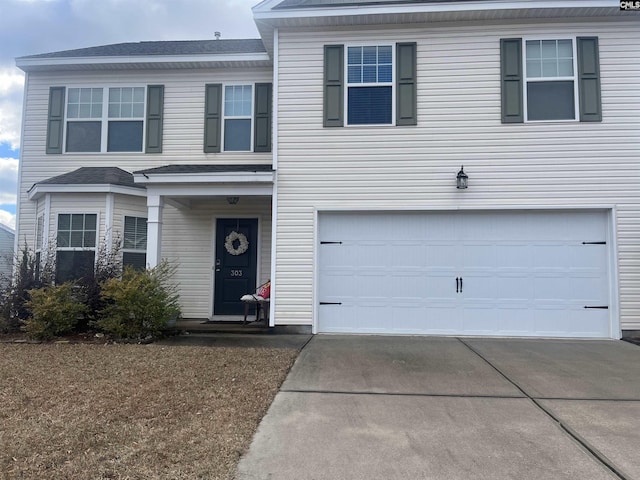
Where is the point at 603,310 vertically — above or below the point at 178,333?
above

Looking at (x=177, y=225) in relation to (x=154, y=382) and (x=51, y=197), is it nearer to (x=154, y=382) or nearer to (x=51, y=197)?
(x=51, y=197)

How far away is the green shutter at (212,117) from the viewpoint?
9.12 meters

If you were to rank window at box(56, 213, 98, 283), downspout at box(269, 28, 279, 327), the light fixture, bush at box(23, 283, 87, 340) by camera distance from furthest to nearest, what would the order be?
window at box(56, 213, 98, 283), downspout at box(269, 28, 279, 327), the light fixture, bush at box(23, 283, 87, 340)

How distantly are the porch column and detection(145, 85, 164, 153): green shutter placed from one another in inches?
69.4

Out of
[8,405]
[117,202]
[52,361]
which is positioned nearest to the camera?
[8,405]

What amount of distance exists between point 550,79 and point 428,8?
7.97 ft

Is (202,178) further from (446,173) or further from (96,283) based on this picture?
(446,173)

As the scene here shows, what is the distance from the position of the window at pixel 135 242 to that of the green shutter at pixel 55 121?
2392 mm

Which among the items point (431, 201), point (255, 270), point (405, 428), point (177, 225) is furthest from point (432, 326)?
point (177, 225)

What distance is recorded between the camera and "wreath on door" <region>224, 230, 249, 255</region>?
29.6ft

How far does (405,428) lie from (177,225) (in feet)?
22.7

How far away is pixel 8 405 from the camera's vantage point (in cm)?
394

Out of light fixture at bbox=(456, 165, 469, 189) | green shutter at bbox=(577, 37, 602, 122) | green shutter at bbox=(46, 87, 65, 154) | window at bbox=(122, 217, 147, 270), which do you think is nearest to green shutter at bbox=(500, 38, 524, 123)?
green shutter at bbox=(577, 37, 602, 122)

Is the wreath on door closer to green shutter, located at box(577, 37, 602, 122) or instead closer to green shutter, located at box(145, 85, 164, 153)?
green shutter, located at box(145, 85, 164, 153)
